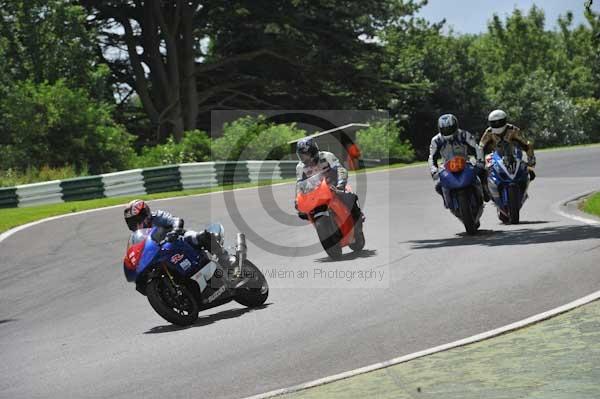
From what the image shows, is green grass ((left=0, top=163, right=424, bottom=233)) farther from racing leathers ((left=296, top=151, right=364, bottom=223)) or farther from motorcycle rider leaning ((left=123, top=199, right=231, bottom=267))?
motorcycle rider leaning ((left=123, top=199, right=231, bottom=267))

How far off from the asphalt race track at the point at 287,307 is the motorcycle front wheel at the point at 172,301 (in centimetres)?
17

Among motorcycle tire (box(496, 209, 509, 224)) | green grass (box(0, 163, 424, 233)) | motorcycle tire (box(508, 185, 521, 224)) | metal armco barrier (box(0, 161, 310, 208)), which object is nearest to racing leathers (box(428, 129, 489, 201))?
motorcycle tire (box(508, 185, 521, 224))

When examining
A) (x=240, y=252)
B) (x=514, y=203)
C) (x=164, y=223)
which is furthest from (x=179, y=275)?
(x=514, y=203)

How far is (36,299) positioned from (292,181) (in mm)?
17524

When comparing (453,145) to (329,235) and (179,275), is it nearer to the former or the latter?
(329,235)

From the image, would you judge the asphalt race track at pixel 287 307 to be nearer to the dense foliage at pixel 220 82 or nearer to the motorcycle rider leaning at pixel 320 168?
the motorcycle rider leaning at pixel 320 168

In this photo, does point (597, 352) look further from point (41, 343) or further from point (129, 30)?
point (129, 30)

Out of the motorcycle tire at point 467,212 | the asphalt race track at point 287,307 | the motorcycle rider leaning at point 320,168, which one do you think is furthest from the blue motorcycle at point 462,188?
the motorcycle rider leaning at point 320,168

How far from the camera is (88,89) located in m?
42.7

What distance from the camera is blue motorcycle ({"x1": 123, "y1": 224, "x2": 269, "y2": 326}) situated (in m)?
11.2

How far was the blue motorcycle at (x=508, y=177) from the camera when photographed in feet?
56.0

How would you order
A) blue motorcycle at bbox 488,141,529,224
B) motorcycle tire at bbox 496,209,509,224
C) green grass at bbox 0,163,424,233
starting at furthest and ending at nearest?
green grass at bbox 0,163,424,233, motorcycle tire at bbox 496,209,509,224, blue motorcycle at bbox 488,141,529,224

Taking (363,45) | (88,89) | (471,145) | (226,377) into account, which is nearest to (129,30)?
(88,89)

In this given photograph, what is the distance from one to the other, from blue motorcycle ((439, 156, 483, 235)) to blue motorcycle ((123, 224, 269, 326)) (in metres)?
4.86
